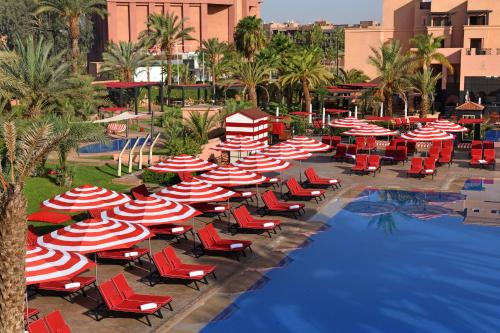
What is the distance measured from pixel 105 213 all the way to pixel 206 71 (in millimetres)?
58698

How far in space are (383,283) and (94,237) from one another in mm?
6919

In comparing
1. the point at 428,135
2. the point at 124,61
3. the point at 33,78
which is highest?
the point at 124,61

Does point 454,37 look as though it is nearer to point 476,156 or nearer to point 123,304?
point 476,156

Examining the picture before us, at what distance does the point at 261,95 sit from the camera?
57.4m

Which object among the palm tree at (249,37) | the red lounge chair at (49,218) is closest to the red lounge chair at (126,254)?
the red lounge chair at (49,218)

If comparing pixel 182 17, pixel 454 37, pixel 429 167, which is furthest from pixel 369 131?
pixel 182 17

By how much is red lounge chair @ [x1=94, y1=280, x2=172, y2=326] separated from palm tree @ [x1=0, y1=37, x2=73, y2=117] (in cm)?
1505

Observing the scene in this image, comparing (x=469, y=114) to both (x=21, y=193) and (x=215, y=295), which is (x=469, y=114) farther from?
(x=21, y=193)

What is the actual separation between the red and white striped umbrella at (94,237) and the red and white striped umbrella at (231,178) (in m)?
6.37

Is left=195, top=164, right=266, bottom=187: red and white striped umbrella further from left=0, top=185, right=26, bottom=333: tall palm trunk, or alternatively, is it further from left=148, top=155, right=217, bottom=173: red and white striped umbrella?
left=0, top=185, right=26, bottom=333: tall palm trunk

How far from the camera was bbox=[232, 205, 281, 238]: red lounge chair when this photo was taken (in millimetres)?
20278

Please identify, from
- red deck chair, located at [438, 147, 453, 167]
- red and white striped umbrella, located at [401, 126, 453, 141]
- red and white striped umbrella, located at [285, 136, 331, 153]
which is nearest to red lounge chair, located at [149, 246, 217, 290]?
red and white striped umbrella, located at [285, 136, 331, 153]

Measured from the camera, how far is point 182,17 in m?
85.9

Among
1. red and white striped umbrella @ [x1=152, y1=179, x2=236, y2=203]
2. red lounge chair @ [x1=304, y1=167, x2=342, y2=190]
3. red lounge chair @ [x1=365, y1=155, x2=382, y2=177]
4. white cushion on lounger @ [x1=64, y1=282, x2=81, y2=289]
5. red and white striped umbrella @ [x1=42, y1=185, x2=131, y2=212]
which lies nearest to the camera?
white cushion on lounger @ [x1=64, y1=282, x2=81, y2=289]
